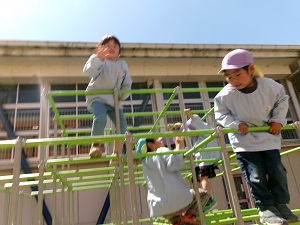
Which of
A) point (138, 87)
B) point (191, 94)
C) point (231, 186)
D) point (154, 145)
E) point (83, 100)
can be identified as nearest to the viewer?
point (231, 186)

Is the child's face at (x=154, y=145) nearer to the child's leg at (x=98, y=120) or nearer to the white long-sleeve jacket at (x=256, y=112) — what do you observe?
the child's leg at (x=98, y=120)

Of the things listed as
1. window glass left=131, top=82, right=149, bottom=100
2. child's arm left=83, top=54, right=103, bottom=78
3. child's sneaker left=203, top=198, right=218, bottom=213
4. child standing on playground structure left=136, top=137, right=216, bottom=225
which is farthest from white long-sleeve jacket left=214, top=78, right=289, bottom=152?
window glass left=131, top=82, right=149, bottom=100

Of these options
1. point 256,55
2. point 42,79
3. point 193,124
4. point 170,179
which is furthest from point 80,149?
point 256,55

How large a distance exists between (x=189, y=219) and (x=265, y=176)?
0.89 metres

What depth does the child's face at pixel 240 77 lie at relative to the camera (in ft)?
6.78

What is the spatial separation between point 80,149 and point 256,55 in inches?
212

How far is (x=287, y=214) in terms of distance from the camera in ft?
5.92

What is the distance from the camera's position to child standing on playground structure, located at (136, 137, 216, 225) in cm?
241

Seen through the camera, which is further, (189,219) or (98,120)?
(98,120)

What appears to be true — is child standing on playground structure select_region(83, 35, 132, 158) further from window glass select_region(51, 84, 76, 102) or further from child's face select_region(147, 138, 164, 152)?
window glass select_region(51, 84, 76, 102)

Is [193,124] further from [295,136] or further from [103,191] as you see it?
[295,136]

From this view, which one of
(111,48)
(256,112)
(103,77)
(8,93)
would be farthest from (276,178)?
(8,93)

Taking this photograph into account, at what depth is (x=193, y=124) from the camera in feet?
12.6

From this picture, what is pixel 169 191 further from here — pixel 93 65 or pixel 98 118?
pixel 93 65
